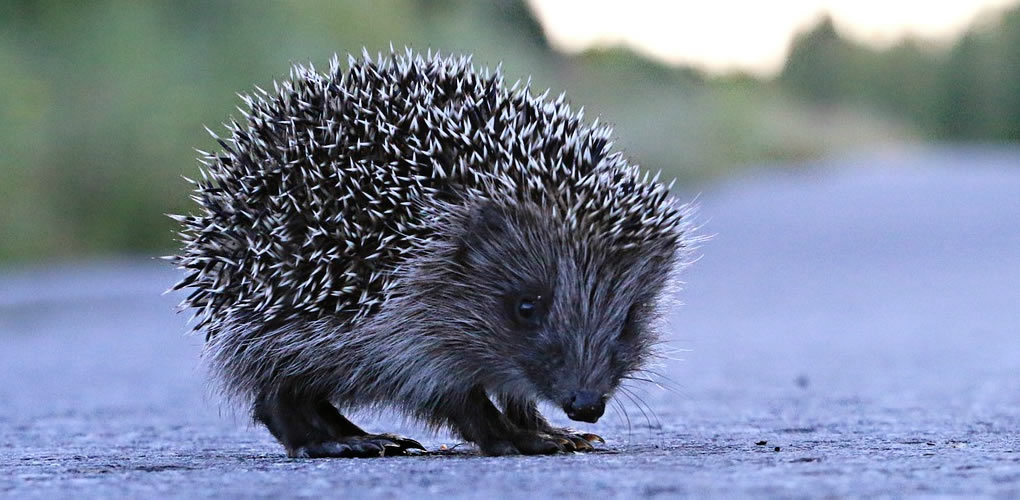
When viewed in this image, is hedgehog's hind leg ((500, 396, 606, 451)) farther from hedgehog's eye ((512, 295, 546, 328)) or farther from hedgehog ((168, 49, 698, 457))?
hedgehog's eye ((512, 295, 546, 328))

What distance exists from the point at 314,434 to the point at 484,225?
1.16 metres

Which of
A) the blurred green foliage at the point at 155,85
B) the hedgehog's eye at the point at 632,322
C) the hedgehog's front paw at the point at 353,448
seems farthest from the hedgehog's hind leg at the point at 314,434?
the blurred green foliage at the point at 155,85

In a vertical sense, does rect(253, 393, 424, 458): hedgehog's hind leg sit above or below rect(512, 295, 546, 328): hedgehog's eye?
below

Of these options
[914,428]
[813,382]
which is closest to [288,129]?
[914,428]

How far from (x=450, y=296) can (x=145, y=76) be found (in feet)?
74.9

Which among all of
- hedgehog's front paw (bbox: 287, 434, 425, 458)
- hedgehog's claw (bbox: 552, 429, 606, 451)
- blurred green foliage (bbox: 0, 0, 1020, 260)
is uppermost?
blurred green foliage (bbox: 0, 0, 1020, 260)

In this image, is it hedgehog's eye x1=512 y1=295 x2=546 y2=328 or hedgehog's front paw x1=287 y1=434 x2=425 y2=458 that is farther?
hedgehog's front paw x1=287 y1=434 x2=425 y2=458

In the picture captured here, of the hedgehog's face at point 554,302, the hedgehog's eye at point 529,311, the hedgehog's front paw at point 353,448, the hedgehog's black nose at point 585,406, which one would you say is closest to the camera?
the hedgehog's black nose at point 585,406

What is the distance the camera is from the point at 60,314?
18.8 m

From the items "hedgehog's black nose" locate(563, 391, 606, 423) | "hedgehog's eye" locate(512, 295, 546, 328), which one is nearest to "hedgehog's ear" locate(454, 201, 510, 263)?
"hedgehog's eye" locate(512, 295, 546, 328)

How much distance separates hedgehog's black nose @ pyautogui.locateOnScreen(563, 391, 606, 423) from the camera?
20.3 feet

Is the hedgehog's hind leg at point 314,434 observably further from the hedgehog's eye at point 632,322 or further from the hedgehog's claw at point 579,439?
the hedgehog's eye at point 632,322

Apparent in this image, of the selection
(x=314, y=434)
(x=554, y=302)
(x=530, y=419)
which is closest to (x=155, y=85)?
(x=314, y=434)

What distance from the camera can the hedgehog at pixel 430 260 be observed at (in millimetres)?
6457
